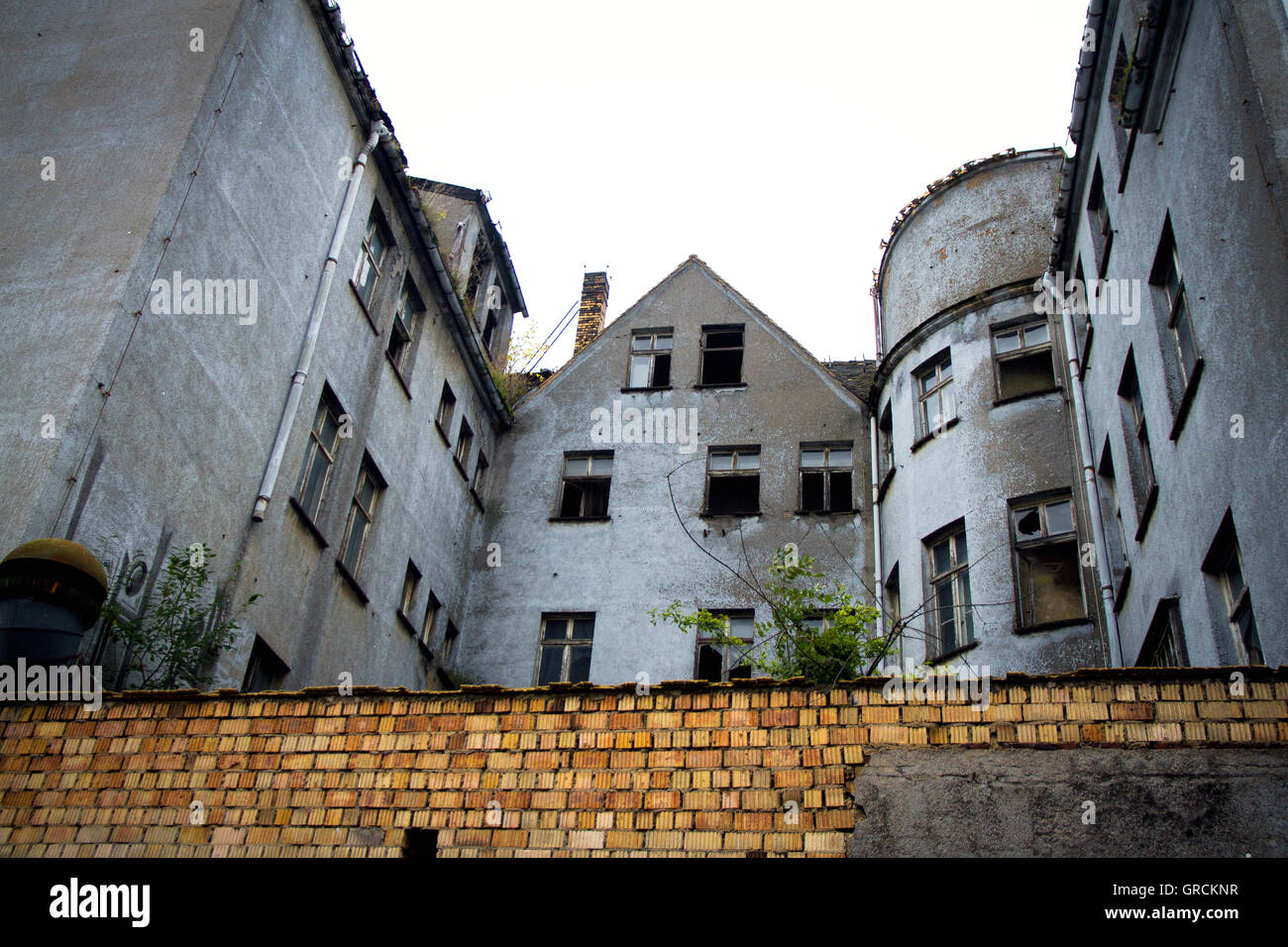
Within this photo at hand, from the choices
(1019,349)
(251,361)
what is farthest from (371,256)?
(1019,349)

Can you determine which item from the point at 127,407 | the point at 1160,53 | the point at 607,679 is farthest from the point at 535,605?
the point at 1160,53

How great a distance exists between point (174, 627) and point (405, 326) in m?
8.01

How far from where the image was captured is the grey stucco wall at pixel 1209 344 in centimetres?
948

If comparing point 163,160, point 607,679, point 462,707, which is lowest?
point 462,707

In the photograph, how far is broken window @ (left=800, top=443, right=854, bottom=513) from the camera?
66.1ft

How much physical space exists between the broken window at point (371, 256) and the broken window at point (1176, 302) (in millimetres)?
10760

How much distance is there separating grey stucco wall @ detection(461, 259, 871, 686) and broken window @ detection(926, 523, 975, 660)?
7.98 feet

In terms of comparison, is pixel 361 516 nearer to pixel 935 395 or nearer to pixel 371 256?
pixel 371 256

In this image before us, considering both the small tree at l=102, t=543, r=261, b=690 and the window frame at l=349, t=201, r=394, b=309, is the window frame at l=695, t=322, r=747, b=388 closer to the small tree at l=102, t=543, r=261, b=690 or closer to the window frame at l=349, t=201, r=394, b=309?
the window frame at l=349, t=201, r=394, b=309

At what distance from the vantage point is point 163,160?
13258 mm

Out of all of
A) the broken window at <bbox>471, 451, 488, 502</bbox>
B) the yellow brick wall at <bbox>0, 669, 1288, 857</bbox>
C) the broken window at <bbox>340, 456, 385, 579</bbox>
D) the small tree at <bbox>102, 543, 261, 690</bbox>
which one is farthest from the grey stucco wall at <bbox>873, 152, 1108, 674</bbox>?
the small tree at <bbox>102, 543, 261, 690</bbox>

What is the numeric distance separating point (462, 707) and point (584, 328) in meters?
16.9

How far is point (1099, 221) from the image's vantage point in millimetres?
15969
